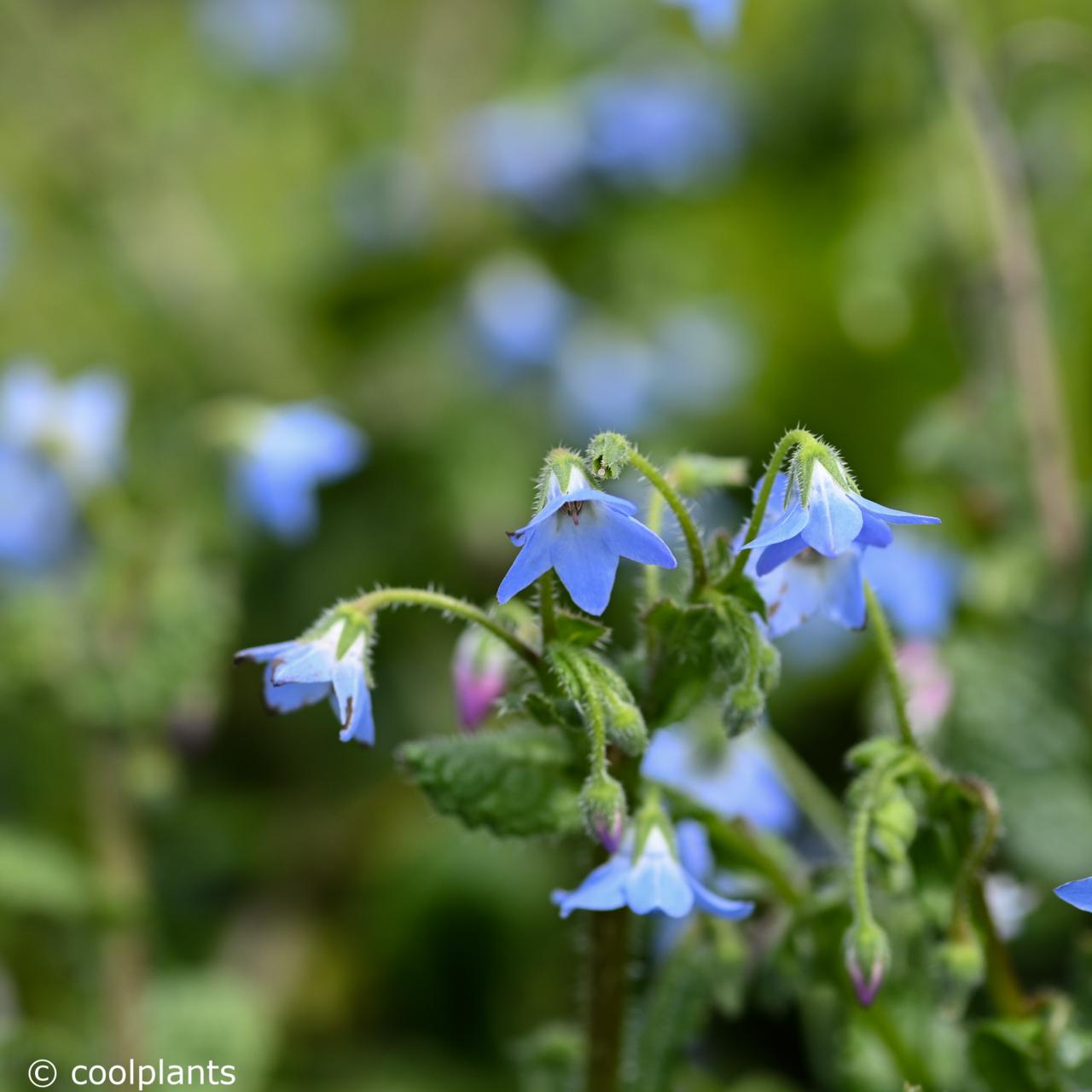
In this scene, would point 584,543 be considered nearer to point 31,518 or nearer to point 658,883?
point 658,883

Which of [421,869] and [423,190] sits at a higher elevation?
[423,190]

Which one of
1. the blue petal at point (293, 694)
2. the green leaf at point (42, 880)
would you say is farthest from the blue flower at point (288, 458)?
the blue petal at point (293, 694)

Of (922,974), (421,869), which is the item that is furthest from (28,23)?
(922,974)

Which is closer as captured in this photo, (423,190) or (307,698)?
(307,698)

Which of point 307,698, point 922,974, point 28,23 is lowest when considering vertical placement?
point 922,974

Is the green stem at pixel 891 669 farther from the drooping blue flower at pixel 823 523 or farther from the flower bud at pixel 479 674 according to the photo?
the flower bud at pixel 479 674

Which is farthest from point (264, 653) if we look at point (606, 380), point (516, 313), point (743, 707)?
point (516, 313)

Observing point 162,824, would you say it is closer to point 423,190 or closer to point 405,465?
point 405,465

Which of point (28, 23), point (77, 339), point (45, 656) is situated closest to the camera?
point (45, 656)
